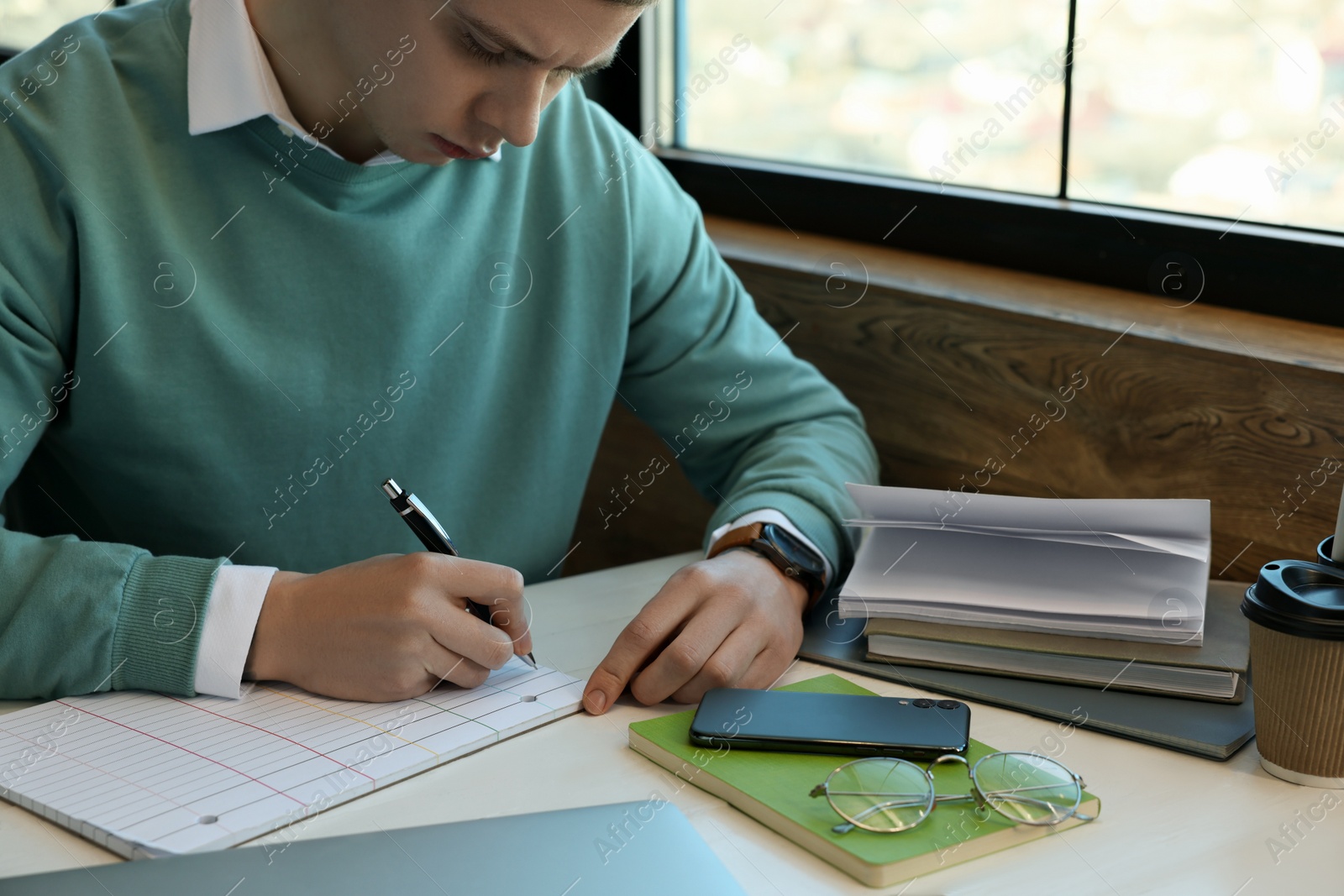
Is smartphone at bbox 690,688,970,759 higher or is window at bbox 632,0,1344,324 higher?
window at bbox 632,0,1344,324

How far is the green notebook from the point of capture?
27.4 inches

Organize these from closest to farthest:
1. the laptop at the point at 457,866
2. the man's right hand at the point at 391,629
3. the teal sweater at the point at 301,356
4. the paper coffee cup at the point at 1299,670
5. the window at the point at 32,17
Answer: the laptop at the point at 457,866 → the paper coffee cup at the point at 1299,670 → the man's right hand at the point at 391,629 → the teal sweater at the point at 301,356 → the window at the point at 32,17

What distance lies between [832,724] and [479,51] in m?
0.59

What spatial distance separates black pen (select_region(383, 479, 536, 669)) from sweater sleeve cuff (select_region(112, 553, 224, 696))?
0.49 feet

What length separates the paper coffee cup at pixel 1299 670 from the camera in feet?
2.52

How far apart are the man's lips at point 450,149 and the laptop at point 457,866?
598mm

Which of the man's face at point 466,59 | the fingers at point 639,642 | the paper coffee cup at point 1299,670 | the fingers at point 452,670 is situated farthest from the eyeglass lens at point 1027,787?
the man's face at point 466,59

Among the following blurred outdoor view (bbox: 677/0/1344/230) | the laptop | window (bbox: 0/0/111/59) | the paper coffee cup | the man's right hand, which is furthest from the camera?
window (bbox: 0/0/111/59)

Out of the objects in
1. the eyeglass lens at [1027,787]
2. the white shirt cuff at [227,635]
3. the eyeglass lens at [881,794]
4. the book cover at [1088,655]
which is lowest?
the book cover at [1088,655]

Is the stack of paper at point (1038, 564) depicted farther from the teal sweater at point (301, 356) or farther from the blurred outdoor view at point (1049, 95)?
the blurred outdoor view at point (1049, 95)

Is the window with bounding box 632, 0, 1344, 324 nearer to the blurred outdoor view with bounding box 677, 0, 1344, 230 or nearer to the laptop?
the blurred outdoor view with bounding box 677, 0, 1344, 230

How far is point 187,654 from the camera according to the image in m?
0.90

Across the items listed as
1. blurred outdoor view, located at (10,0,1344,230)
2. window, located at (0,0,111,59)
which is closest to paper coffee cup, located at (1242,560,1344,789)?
blurred outdoor view, located at (10,0,1344,230)

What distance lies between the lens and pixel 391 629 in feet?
2.93
